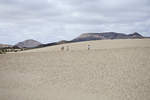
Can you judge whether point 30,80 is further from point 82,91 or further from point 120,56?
point 120,56

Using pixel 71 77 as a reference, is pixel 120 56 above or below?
above

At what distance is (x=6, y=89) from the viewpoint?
49.7 feet

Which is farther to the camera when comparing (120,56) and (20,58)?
(20,58)

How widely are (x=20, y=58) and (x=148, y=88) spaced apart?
1971 cm

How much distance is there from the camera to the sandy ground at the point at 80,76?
12.9 m

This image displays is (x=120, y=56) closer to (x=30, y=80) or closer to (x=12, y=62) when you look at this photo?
(x=30, y=80)

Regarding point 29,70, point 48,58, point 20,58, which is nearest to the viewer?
point 29,70

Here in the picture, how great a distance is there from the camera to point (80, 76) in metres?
17.5

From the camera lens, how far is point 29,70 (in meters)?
21.5

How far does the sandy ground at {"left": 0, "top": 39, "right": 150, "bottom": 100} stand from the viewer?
12.9 metres

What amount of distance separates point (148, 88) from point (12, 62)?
19072mm

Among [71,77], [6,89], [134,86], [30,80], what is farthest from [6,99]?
[134,86]

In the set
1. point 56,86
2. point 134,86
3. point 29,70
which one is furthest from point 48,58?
point 134,86

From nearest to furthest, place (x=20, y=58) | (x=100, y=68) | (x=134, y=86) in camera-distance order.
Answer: (x=134, y=86), (x=100, y=68), (x=20, y=58)
